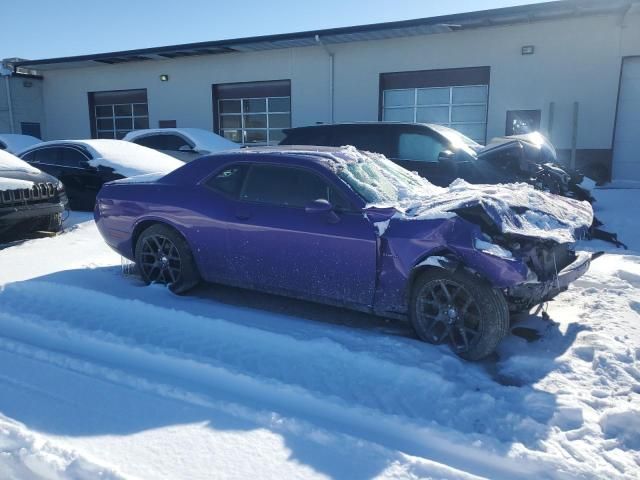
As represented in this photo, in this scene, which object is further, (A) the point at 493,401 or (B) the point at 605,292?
(B) the point at 605,292

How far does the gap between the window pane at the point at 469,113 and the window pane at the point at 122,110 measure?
12974mm

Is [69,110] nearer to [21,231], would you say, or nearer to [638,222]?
[21,231]

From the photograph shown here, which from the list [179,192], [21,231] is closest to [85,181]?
[21,231]

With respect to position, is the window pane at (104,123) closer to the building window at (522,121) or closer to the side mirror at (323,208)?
the building window at (522,121)

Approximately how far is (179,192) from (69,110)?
2065cm

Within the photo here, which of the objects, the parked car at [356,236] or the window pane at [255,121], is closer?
the parked car at [356,236]

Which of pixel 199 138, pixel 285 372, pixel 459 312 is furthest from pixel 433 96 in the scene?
pixel 285 372

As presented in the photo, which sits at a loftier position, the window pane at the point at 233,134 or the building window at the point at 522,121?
the building window at the point at 522,121

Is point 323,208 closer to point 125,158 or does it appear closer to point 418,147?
point 418,147

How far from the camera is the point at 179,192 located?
201 inches

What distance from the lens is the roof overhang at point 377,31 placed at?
1284 centimetres

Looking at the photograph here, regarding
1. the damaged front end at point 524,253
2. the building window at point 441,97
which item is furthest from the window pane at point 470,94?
the damaged front end at point 524,253

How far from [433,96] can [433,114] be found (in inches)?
20.9

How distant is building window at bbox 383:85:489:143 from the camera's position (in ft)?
50.0
